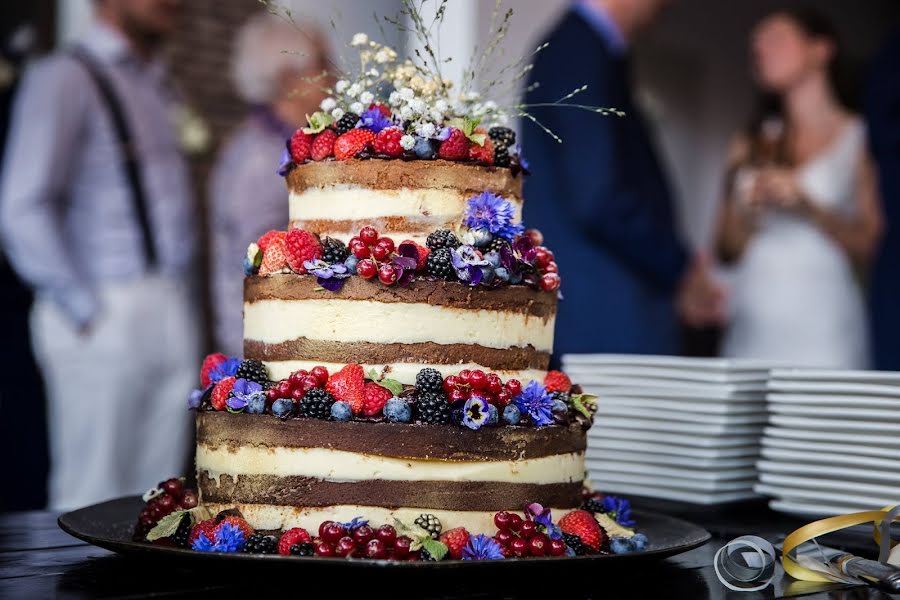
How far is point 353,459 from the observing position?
6.12ft

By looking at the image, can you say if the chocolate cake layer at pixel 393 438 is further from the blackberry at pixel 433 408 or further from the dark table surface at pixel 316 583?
the dark table surface at pixel 316 583

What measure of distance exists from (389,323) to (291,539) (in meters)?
0.41

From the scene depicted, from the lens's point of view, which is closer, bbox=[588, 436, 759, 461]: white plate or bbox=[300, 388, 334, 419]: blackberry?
bbox=[300, 388, 334, 419]: blackberry

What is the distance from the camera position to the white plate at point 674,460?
8.70ft

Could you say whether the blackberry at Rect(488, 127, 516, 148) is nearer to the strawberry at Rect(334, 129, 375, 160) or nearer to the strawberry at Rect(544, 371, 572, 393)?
the strawberry at Rect(334, 129, 375, 160)

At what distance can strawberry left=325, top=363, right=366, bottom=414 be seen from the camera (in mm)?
1856

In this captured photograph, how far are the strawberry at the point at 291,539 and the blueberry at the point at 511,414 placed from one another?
1.30 ft

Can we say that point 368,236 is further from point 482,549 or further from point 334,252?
point 482,549

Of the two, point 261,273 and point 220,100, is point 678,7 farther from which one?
point 261,273

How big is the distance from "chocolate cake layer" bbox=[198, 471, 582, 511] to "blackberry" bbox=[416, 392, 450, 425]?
11 centimetres

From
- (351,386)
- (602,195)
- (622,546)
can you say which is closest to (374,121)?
(351,386)

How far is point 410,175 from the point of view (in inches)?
77.9

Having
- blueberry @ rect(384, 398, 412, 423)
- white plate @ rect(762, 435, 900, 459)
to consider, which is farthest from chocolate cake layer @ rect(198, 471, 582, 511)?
white plate @ rect(762, 435, 900, 459)

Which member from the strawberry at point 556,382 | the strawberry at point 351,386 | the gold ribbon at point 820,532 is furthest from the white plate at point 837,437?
the strawberry at point 351,386
